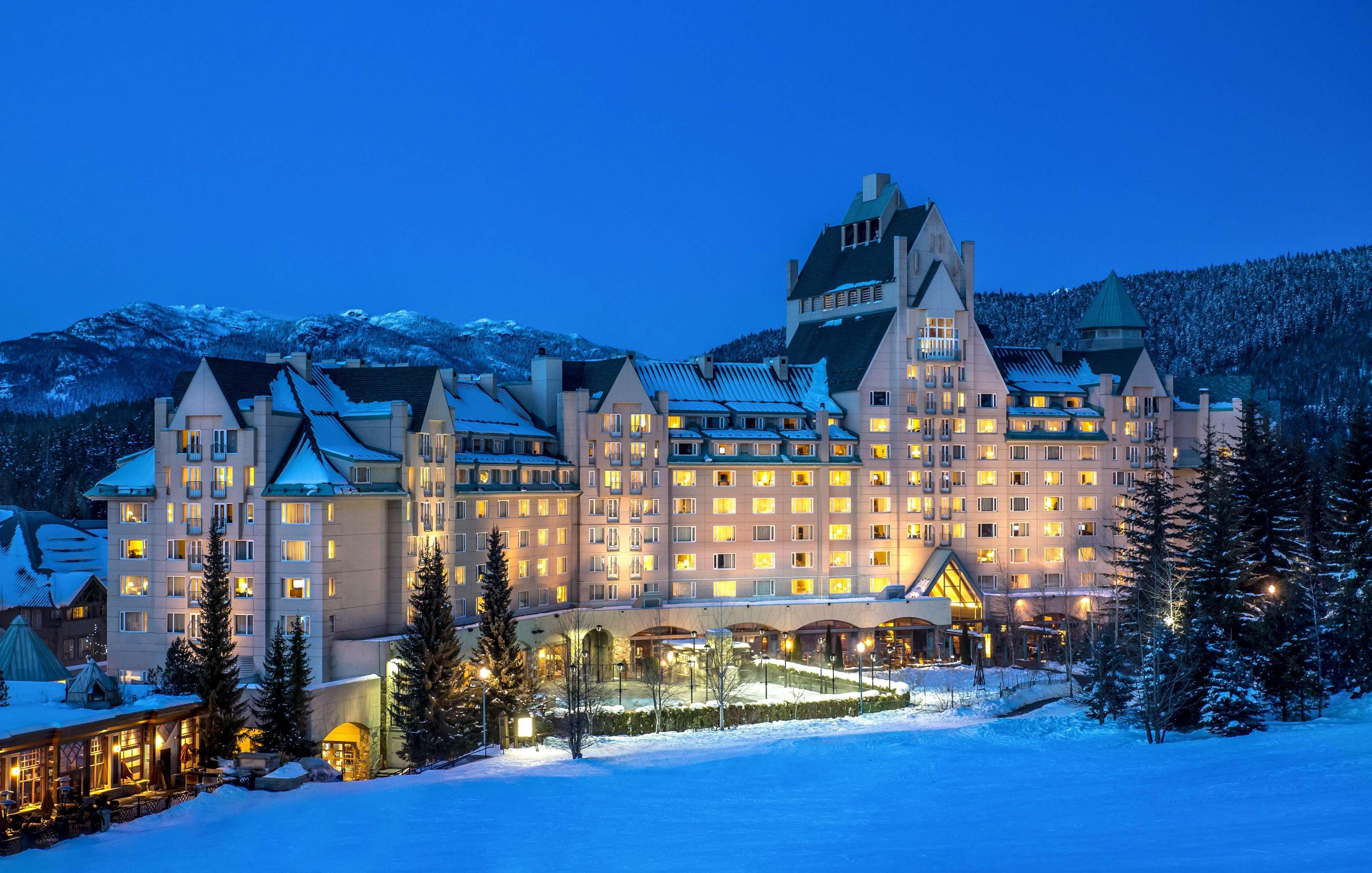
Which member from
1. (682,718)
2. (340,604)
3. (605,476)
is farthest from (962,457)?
(340,604)

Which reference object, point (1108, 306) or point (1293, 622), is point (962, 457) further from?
point (1293, 622)

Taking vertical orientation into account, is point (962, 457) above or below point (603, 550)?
above

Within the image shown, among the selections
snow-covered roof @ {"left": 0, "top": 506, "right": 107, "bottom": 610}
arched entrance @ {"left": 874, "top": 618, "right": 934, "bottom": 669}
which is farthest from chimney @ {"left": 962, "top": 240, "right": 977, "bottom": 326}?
snow-covered roof @ {"left": 0, "top": 506, "right": 107, "bottom": 610}

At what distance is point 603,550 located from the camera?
100250mm

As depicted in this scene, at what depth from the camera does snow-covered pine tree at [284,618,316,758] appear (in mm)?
64375

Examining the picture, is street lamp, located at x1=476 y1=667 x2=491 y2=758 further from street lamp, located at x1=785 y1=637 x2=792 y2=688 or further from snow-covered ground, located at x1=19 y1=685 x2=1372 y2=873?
street lamp, located at x1=785 y1=637 x2=792 y2=688

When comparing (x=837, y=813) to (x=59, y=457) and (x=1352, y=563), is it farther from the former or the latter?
(x=59, y=457)

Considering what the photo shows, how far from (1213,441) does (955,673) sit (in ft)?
120

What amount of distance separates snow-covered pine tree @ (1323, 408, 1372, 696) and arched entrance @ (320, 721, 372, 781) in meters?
49.6

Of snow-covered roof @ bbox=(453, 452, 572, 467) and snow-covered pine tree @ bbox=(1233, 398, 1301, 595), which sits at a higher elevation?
snow-covered roof @ bbox=(453, 452, 572, 467)

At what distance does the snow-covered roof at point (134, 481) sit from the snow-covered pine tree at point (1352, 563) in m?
65.0

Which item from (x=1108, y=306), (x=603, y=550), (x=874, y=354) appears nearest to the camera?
(x=603, y=550)

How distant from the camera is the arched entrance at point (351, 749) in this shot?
74.1 m

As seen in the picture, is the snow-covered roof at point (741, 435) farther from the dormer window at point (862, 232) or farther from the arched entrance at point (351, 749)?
the arched entrance at point (351, 749)
